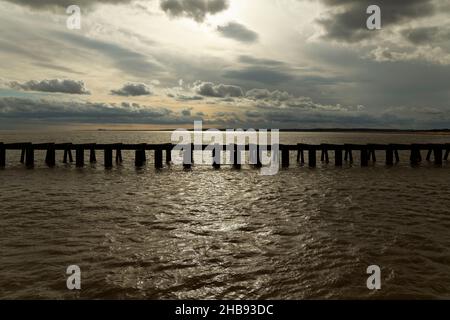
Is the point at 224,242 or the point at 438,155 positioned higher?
the point at 438,155

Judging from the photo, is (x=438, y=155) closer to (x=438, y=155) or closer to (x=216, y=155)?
(x=438, y=155)

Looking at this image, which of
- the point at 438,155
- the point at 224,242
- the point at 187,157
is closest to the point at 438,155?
the point at 438,155

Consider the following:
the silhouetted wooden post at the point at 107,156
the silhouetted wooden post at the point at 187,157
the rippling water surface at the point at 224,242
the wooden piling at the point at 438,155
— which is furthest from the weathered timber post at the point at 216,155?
the wooden piling at the point at 438,155

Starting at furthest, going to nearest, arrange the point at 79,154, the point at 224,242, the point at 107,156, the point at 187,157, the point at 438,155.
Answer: the point at 438,155 < the point at 187,157 < the point at 107,156 < the point at 79,154 < the point at 224,242

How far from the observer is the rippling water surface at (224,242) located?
16.5ft

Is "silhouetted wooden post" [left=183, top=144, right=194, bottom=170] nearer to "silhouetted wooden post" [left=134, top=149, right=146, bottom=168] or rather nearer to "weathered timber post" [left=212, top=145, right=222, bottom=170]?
"weathered timber post" [left=212, top=145, right=222, bottom=170]

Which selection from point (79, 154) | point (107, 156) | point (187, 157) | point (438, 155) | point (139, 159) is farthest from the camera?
point (438, 155)

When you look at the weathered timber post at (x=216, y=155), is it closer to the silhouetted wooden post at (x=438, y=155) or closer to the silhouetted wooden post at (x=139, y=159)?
the silhouetted wooden post at (x=139, y=159)

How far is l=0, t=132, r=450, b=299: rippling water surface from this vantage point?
5.04 metres

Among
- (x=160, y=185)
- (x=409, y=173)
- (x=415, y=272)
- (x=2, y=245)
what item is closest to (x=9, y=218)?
(x=2, y=245)

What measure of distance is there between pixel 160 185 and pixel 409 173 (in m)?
14.8

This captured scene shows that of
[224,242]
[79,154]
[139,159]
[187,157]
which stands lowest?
[224,242]

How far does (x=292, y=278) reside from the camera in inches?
209

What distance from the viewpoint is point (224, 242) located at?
7.18 m
